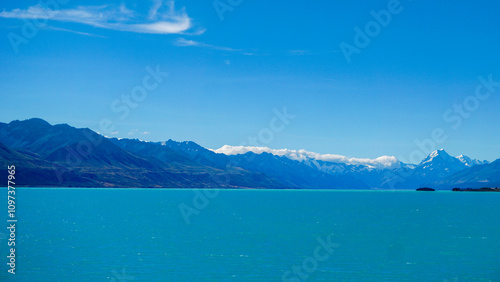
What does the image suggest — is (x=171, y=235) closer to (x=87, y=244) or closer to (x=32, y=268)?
(x=87, y=244)

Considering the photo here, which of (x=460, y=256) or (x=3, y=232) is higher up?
(x=3, y=232)

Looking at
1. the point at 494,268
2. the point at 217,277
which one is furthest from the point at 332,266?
the point at 494,268

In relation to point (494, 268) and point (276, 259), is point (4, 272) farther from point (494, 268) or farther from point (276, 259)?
point (494, 268)

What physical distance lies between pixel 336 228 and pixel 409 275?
2149 inches

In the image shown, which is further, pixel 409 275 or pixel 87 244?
pixel 87 244

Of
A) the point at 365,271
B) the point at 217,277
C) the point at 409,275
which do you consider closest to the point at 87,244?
the point at 217,277

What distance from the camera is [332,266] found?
65.2 metres

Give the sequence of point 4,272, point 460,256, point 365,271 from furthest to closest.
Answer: point 460,256 < point 365,271 < point 4,272

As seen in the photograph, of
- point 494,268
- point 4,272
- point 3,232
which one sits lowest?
point 494,268

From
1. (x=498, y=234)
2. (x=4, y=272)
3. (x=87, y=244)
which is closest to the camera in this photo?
(x=4, y=272)

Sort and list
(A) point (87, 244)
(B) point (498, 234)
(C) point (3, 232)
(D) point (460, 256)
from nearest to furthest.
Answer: (D) point (460, 256) < (A) point (87, 244) < (C) point (3, 232) < (B) point (498, 234)

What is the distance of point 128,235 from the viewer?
3765 inches

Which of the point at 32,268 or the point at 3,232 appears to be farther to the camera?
the point at 3,232

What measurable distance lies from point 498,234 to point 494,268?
4815 centimetres
